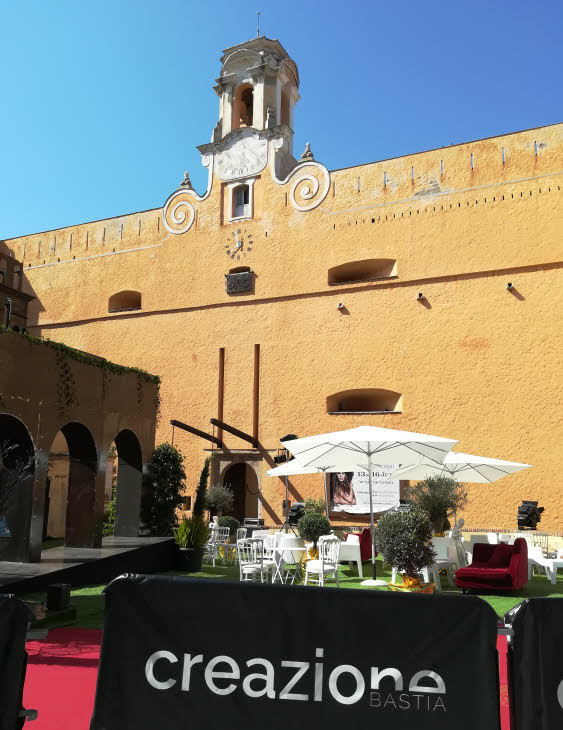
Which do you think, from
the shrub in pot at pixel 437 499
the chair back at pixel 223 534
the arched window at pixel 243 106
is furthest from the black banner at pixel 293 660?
the arched window at pixel 243 106

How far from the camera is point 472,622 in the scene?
2.39m

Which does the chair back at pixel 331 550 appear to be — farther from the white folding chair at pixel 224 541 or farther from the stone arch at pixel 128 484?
the stone arch at pixel 128 484

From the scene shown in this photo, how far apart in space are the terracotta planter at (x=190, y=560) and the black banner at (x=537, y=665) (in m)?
8.45

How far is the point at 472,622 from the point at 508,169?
1426cm

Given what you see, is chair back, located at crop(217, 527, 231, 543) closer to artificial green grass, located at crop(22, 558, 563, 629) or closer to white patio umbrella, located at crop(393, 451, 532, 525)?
artificial green grass, located at crop(22, 558, 563, 629)

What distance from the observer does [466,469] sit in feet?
35.3

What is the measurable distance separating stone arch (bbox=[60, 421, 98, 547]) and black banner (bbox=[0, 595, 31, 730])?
770cm

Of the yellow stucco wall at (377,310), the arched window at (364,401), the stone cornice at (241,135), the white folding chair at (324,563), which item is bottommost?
the white folding chair at (324,563)

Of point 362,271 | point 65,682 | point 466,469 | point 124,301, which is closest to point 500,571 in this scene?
point 466,469

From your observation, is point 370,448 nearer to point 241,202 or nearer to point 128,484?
point 128,484

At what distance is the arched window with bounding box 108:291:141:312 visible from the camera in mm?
19109

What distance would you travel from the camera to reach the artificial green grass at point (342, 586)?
6.21m

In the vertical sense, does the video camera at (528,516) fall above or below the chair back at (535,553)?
above

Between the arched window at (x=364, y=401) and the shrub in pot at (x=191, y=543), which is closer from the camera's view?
the shrub in pot at (x=191, y=543)
